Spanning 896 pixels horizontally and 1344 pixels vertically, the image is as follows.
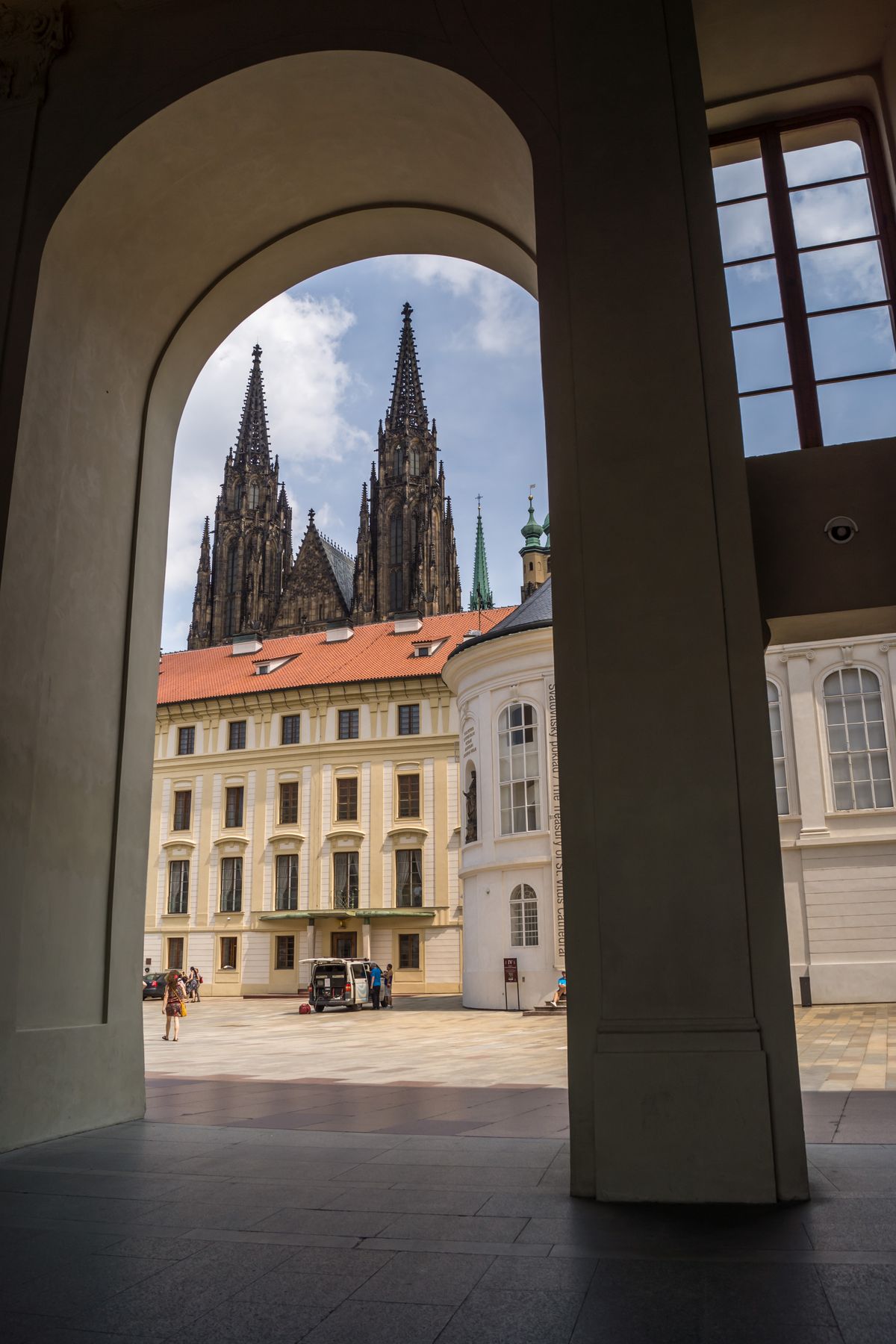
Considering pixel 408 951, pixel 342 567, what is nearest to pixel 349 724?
pixel 408 951

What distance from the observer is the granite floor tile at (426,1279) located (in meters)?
3.14

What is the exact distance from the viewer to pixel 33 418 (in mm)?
6723

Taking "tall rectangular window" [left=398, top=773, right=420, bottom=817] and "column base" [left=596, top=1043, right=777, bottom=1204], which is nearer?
"column base" [left=596, top=1043, right=777, bottom=1204]

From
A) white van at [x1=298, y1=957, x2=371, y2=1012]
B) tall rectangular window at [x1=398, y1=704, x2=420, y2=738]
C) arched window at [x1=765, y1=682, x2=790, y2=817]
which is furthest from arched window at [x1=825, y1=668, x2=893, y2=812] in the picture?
tall rectangular window at [x1=398, y1=704, x2=420, y2=738]

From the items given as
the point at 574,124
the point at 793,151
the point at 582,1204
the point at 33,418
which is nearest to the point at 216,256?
the point at 33,418

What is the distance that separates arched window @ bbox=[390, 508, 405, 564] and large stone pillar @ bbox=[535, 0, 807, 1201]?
2896 inches

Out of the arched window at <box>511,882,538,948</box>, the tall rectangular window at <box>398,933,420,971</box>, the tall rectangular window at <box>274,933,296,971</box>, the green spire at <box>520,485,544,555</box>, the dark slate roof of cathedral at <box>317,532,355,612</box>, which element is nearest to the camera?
the arched window at <box>511,882,538,948</box>

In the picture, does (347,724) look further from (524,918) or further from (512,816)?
(524,918)

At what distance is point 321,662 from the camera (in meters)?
44.5

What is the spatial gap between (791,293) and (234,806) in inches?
1529

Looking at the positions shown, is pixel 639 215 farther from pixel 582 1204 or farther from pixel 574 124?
pixel 582 1204

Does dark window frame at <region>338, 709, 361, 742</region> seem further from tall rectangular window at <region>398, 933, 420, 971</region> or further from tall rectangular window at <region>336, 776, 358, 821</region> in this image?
tall rectangular window at <region>398, 933, 420, 971</region>

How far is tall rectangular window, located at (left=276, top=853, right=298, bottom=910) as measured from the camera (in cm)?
4097

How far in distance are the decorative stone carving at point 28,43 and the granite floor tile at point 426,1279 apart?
25.1 ft
